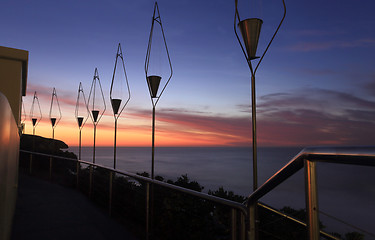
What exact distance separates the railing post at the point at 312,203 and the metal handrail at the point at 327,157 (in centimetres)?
5

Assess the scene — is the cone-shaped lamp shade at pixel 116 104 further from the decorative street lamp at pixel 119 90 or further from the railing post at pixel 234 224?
the railing post at pixel 234 224

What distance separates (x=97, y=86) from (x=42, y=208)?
444 cm

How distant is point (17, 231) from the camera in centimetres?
346

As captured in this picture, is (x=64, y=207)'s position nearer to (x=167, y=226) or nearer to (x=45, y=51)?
(x=167, y=226)

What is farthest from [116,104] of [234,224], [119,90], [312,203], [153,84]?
[312,203]

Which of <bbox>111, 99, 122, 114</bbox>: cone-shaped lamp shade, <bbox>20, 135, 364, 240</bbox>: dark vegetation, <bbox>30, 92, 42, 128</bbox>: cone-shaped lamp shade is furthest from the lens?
<bbox>30, 92, 42, 128</bbox>: cone-shaped lamp shade

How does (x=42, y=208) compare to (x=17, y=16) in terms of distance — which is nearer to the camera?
(x=42, y=208)

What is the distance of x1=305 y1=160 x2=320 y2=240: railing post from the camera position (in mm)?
1028

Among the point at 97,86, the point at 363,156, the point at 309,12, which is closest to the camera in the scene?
the point at 363,156

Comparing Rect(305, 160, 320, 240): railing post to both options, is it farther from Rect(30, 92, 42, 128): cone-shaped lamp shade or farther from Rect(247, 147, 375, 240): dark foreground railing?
Rect(30, 92, 42, 128): cone-shaped lamp shade

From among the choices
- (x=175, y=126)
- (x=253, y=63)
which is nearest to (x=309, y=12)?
(x=253, y=63)

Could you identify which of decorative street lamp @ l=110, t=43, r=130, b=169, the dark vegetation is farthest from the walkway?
decorative street lamp @ l=110, t=43, r=130, b=169

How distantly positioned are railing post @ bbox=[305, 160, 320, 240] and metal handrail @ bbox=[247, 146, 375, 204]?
0.05m

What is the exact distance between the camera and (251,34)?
2826 mm
